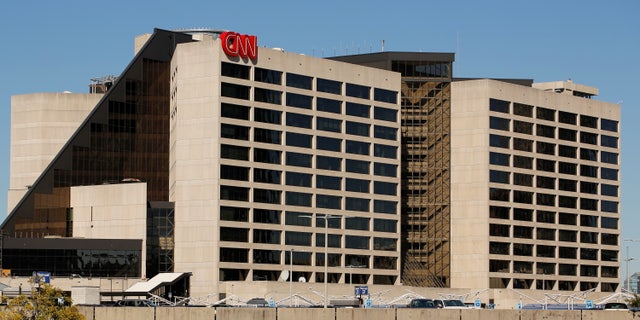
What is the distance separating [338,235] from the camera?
198m

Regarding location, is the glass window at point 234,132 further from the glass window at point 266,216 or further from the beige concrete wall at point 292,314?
the beige concrete wall at point 292,314

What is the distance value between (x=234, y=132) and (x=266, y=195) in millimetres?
10633

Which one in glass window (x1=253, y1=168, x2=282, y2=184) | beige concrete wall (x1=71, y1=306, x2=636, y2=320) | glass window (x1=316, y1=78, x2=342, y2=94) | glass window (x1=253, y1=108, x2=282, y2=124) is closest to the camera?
beige concrete wall (x1=71, y1=306, x2=636, y2=320)

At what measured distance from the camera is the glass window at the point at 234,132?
603 feet

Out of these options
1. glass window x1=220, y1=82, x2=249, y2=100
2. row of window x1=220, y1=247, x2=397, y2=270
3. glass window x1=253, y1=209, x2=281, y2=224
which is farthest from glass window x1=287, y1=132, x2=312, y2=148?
row of window x1=220, y1=247, x2=397, y2=270

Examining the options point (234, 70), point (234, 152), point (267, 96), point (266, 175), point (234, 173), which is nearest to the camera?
point (234, 173)

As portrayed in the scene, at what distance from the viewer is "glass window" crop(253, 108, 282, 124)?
187 metres

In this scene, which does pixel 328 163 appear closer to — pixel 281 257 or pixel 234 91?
pixel 281 257

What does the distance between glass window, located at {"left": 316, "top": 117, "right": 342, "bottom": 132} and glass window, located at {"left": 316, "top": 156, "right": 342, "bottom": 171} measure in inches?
176

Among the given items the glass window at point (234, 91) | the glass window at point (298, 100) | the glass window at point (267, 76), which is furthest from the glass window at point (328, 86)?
the glass window at point (234, 91)

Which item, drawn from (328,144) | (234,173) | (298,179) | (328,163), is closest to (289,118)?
(328,144)

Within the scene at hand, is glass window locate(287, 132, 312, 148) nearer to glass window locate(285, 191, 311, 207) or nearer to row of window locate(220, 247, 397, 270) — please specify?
glass window locate(285, 191, 311, 207)

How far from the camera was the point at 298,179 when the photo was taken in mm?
192125

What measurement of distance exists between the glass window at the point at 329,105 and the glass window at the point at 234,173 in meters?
17.4
